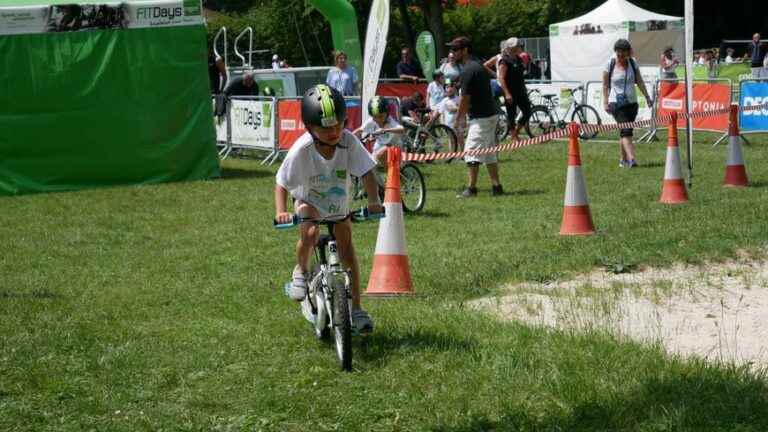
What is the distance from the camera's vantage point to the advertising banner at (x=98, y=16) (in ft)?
59.4

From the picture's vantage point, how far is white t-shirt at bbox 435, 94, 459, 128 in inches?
871

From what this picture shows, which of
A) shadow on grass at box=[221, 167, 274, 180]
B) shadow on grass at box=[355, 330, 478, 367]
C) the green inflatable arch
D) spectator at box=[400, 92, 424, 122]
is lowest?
shadow on grass at box=[221, 167, 274, 180]

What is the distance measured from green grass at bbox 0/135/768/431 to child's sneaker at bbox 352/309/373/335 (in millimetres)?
166

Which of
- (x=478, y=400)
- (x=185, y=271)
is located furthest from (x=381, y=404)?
(x=185, y=271)

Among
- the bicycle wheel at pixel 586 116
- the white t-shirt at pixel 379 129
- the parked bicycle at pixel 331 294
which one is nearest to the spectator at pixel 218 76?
the bicycle wheel at pixel 586 116

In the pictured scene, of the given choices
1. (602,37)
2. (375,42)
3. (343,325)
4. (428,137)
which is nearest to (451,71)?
(428,137)

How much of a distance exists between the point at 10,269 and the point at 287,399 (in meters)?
5.86

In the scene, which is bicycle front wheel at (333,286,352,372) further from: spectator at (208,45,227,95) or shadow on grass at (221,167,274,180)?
spectator at (208,45,227,95)

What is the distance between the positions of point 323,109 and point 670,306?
121 inches

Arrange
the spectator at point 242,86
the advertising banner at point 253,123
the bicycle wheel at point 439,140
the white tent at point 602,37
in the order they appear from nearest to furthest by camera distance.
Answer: the bicycle wheel at point 439,140 < the advertising banner at point 253,123 < the spectator at point 242,86 < the white tent at point 602,37

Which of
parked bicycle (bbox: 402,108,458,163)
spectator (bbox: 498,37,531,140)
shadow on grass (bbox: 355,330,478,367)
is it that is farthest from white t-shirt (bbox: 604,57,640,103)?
shadow on grass (bbox: 355,330,478,367)

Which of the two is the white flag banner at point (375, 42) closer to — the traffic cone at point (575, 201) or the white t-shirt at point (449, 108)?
the traffic cone at point (575, 201)

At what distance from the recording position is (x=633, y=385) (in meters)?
6.14

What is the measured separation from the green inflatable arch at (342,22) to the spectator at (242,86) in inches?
77.5
